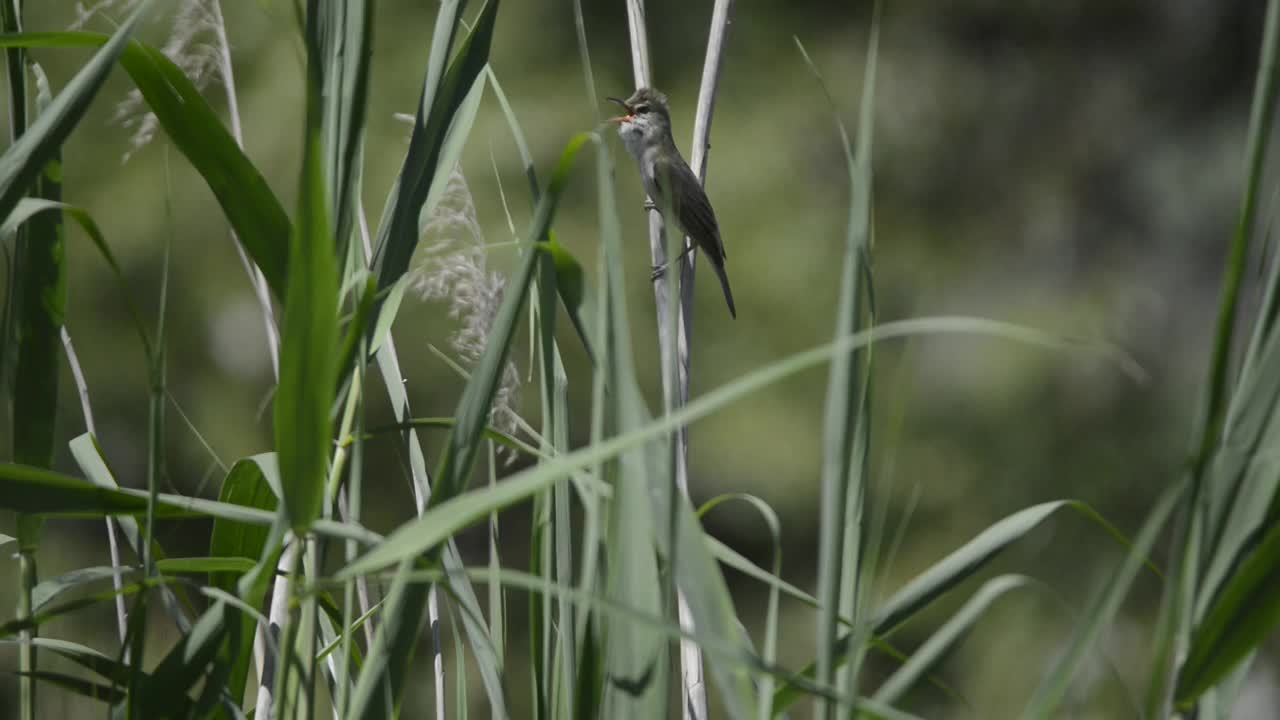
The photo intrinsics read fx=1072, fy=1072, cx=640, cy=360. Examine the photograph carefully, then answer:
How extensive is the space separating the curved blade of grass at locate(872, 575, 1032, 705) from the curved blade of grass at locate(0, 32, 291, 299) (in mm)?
488

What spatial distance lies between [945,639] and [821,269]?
3539mm

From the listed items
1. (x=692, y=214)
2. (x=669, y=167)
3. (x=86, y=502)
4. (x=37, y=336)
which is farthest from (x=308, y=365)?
(x=692, y=214)

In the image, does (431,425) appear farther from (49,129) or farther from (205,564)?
(49,129)

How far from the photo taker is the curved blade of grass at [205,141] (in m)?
0.74

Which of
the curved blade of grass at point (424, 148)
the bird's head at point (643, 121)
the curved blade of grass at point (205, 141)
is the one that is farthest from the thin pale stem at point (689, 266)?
the bird's head at point (643, 121)

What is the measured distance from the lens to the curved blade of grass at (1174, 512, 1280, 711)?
0.57 metres

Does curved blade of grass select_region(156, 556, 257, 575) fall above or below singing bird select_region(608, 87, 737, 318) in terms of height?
below

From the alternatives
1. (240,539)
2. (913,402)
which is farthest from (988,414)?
(240,539)

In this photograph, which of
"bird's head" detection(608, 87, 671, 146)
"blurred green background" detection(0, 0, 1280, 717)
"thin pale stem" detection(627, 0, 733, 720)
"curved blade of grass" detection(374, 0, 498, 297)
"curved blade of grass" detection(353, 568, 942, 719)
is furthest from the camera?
"blurred green background" detection(0, 0, 1280, 717)

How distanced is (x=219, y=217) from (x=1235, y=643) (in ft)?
14.1

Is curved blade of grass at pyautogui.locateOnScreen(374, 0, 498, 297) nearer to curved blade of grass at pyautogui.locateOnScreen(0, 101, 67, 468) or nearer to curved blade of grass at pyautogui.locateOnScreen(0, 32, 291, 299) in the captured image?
curved blade of grass at pyautogui.locateOnScreen(0, 32, 291, 299)

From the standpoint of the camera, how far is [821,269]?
4.10 m

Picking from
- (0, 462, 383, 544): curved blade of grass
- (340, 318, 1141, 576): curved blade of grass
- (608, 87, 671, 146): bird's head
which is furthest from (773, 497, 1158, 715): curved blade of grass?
(608, 87, 671, 146): bird's head

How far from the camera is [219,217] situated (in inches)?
170
